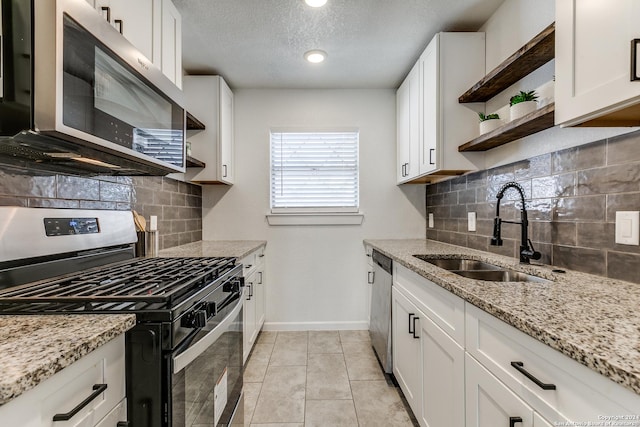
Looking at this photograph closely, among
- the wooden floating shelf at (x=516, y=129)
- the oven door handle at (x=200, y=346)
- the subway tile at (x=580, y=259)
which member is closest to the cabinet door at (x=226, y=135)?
the oven door handle at (x=200, y=346)

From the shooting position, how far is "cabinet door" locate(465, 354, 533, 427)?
793 millimetres

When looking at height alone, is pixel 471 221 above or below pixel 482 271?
above

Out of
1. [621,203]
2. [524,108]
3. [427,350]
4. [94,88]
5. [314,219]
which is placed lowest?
[427,350]

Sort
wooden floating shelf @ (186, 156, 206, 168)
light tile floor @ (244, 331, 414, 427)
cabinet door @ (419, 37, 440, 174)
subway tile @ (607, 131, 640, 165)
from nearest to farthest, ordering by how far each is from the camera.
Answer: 1. subway tile @ (607, 131, 640, 165)
2. light tile floor @ (244, 331, 414, 427)
3. cabinet door @ (419, 37, 440, 174)
4. wooden floating shelf @ (186, 156, 206, 168)

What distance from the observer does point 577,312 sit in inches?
31.3

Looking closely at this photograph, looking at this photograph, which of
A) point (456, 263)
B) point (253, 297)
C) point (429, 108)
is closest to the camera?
point (456, 263)

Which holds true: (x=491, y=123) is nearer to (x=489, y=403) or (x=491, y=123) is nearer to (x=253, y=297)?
(x=489, y=403)

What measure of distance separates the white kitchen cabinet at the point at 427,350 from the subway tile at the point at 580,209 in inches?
27.6

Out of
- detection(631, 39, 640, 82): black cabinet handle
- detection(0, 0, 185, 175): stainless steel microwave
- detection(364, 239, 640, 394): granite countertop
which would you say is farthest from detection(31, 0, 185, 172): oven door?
detection(631, 39, 640, 82): black cabinet handle

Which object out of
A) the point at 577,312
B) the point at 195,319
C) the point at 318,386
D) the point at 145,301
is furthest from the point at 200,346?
the point at 318,386

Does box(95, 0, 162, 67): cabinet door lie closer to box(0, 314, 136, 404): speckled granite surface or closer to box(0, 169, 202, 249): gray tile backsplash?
box(0, 169, 202, 249): gray tile backsplash

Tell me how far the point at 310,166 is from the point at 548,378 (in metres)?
2.63

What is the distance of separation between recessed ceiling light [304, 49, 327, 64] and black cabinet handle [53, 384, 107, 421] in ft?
7.75

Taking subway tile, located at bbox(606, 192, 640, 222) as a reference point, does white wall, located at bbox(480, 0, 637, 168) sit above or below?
above
